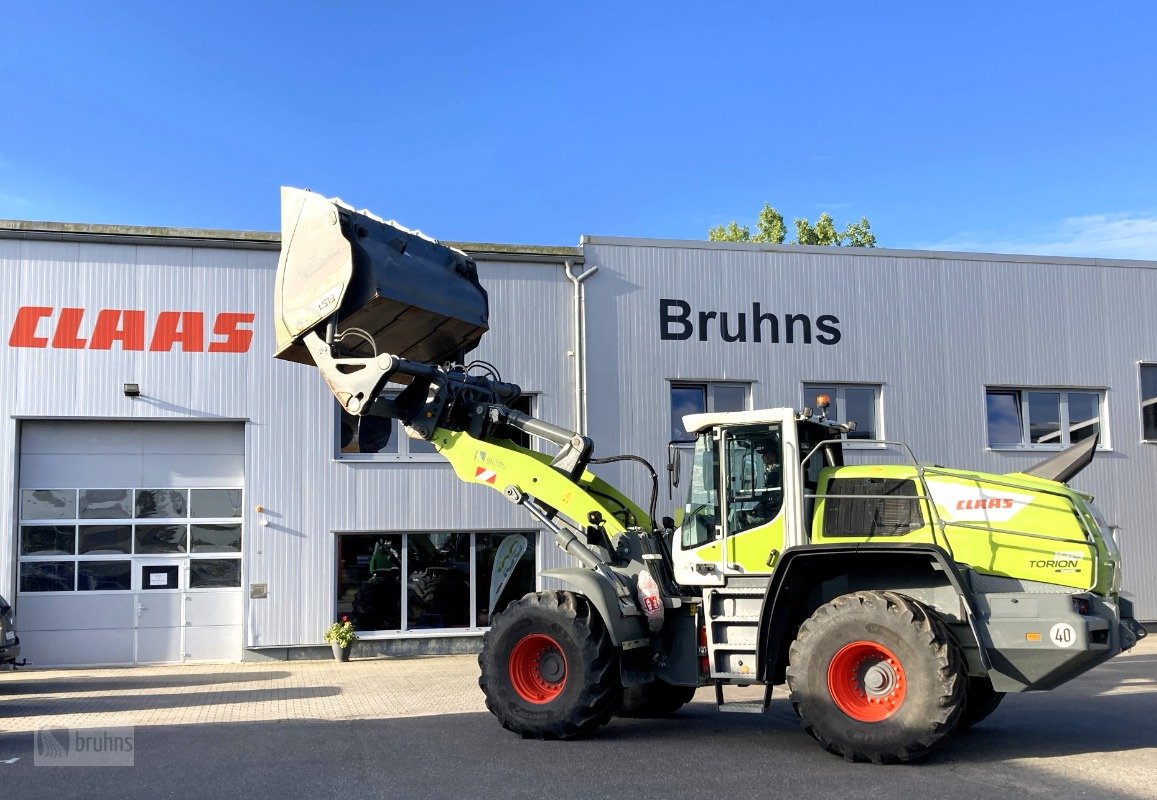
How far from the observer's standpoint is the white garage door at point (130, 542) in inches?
645

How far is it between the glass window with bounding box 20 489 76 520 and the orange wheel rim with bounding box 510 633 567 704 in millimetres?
10489

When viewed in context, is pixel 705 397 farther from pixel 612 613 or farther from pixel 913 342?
pixel 612 613

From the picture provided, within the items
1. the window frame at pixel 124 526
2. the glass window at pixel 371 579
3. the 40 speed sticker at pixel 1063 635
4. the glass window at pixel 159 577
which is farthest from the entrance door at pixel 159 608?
the 40 speed sticker at pixel 1063 635

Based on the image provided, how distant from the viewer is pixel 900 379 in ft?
61.1

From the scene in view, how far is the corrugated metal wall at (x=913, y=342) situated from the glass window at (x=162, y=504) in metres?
6.84

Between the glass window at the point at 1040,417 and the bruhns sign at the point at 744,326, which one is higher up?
the bruhns sign at the point at 744,326

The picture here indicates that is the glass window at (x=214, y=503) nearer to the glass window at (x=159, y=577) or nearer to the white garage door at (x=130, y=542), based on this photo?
the white garage door at (x=130, y=542)

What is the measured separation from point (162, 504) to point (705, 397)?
364 inches

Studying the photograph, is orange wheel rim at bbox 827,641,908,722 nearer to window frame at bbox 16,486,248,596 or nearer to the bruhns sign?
the bruhns sign

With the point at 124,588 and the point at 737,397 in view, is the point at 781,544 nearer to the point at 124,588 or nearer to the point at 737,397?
the point at 737,397

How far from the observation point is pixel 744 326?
18.3 meters

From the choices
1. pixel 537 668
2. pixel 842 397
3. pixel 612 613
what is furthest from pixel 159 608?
pixel 842 397

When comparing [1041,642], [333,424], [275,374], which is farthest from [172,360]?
[1041,642]

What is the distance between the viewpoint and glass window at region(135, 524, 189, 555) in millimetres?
16766
